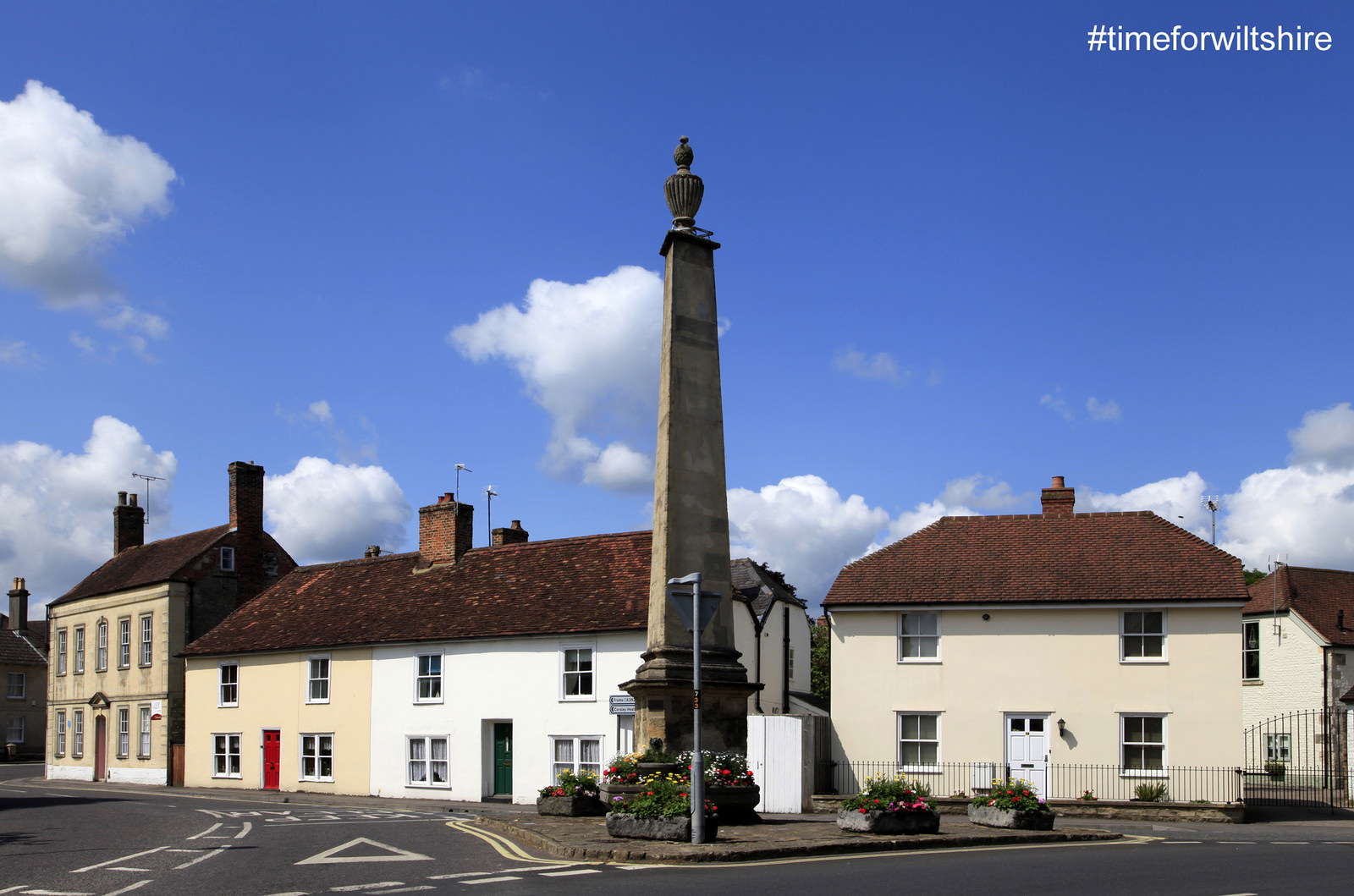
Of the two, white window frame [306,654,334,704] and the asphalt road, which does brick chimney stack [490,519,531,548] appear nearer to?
white window frame [306,654,334,704]

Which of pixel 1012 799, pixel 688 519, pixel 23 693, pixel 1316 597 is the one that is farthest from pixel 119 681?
pixel 1316 597

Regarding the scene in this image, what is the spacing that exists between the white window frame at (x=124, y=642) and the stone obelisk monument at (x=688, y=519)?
2859 centimetres

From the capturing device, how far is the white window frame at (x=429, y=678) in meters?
31.2

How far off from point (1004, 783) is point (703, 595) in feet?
23.4

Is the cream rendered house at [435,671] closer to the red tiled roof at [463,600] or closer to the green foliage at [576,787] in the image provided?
the red tiled roof at [463,600]

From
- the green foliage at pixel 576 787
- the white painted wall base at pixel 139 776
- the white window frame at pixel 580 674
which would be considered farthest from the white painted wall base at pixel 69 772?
the green foliage at pixel 576 787

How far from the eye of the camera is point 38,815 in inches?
881

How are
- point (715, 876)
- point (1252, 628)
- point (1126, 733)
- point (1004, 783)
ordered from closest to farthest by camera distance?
point (715, 876) < point (1004, 783) < point (1126, 733) < point (1252, 628)

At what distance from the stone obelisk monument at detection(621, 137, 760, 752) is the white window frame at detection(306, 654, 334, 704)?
16.4m

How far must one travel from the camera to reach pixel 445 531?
1384 inches

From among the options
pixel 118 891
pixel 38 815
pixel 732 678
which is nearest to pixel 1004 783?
pixel 732 678

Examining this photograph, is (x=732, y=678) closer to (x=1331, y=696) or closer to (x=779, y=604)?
(x=779, y=604)

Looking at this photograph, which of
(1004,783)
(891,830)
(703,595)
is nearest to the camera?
(703,595)

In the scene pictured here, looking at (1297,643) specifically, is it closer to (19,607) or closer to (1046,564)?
(1046,564)
